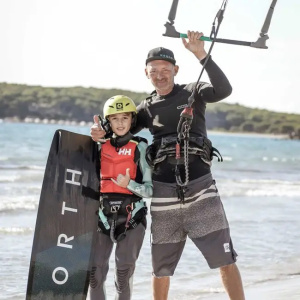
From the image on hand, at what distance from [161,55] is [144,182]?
88 cm

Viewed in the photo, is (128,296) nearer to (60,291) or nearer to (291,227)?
(60,291)

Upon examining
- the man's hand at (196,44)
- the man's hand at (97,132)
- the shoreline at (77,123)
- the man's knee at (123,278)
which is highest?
the man's hand at (196,44)

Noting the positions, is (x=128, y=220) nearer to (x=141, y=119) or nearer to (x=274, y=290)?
(x=141, y=119)

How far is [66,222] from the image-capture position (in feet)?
16.4

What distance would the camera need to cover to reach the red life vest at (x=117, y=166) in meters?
4.94

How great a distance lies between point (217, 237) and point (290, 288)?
2255mm

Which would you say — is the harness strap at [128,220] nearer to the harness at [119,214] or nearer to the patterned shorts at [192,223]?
the harness at [119,214]

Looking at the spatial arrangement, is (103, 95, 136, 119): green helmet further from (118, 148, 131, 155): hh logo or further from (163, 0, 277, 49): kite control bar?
(163, 0, 277, 49): kite control bar

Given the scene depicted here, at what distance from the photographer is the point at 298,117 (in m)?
137

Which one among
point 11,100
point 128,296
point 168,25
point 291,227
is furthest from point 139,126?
point 11,100

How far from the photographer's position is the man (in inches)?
192

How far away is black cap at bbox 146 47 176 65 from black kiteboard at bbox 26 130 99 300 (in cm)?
74

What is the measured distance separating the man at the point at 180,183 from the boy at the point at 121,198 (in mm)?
116

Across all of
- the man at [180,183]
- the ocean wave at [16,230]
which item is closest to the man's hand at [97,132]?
the man at [180,183]
